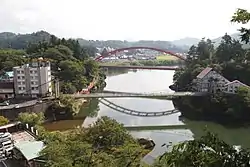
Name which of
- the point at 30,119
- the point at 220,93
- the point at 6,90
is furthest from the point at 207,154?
the point at 6,90

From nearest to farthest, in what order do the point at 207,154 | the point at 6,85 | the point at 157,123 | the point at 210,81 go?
1. the point at 207,154
2. the point at 157,123
3. the point at 210,81
4. the point at 6,85

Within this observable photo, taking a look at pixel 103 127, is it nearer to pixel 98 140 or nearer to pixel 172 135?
pixel 98 140

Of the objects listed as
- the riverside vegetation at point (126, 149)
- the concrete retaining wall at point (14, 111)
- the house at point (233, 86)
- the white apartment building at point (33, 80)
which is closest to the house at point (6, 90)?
the white apartment building at point (33, 80)

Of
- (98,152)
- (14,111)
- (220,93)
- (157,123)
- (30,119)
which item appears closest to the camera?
(98,152)

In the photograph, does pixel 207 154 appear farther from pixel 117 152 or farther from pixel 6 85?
pixel 6 85

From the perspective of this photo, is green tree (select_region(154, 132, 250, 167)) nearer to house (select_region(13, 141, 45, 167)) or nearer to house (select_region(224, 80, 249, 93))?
house (select_region(13, 141, 45, 167))

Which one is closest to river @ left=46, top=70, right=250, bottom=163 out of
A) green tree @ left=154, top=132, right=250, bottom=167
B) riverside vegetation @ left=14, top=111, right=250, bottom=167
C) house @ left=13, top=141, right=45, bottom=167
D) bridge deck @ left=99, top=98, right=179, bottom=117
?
bridge deck @ left=99, top=98, right=179, bottom=117
